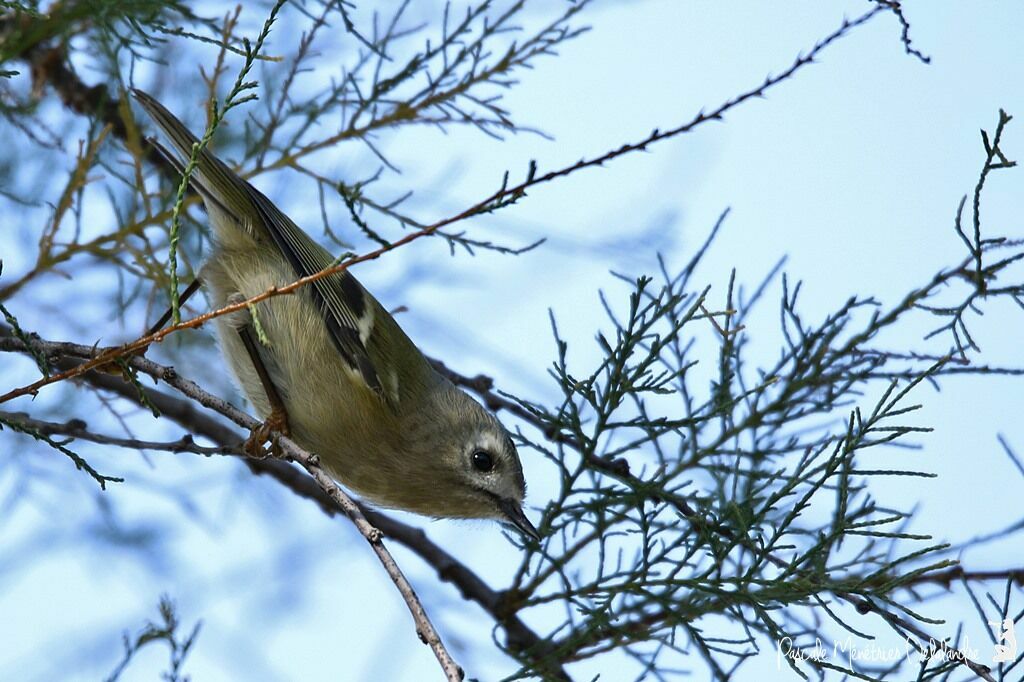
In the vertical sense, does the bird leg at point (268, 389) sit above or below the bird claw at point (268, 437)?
above

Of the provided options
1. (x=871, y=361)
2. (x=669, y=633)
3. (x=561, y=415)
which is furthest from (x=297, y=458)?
(x=871, y=361)

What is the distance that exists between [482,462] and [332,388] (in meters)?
0.41

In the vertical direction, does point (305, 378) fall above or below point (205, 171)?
below

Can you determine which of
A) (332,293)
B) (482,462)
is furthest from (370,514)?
(332,293)

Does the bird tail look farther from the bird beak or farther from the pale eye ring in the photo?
the bird beak

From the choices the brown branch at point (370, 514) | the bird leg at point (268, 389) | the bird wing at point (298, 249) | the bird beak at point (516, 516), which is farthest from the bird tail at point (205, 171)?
the bird beak at point (516, 516)

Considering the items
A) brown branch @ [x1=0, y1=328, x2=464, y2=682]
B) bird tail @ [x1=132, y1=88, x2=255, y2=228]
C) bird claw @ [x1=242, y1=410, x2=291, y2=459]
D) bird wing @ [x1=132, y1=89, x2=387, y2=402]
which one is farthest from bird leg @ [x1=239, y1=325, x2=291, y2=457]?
brown branch @ [x1=0, y1=328, x2=464, y2=682]

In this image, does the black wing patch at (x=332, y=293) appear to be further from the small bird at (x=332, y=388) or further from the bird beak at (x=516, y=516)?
the bird beak at (x=516, y=516)

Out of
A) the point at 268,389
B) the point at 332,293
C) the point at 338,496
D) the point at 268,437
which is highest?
the point at 332,293

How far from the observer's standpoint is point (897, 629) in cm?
183

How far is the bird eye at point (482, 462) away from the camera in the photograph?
268 cm

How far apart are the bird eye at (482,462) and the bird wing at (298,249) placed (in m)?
0.27

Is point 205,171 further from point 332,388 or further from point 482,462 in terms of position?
point 482,462

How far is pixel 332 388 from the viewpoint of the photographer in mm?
2707
